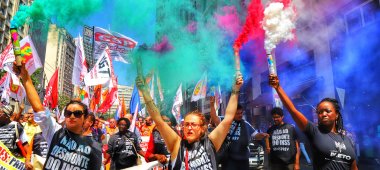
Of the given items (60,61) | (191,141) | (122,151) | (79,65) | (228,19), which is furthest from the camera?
(60,61)

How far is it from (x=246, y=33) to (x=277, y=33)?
0.44 meters

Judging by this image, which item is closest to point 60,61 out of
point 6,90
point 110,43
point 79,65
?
point 79,65

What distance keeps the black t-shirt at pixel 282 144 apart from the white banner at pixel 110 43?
422 cm

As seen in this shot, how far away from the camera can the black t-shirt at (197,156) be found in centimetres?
254

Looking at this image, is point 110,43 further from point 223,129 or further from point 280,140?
point 223,129

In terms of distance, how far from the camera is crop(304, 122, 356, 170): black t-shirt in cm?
290

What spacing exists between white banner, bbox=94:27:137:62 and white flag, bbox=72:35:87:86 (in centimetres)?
93

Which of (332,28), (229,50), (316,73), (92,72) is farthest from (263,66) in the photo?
(92,72)

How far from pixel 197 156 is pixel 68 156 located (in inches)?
44.6

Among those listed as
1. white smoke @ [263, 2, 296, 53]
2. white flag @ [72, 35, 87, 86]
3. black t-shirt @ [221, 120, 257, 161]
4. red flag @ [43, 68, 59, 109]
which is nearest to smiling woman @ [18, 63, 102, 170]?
black t-shirt @ [221, 120, 257, 161]

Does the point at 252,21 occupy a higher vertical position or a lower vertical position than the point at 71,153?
higher

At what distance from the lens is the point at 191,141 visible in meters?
2.66

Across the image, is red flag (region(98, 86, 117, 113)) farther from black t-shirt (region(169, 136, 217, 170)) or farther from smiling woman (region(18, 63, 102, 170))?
black t-shirt (region(169, 136, 217, 170))

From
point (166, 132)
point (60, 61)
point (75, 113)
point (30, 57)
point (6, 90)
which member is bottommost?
point (166, 132)
